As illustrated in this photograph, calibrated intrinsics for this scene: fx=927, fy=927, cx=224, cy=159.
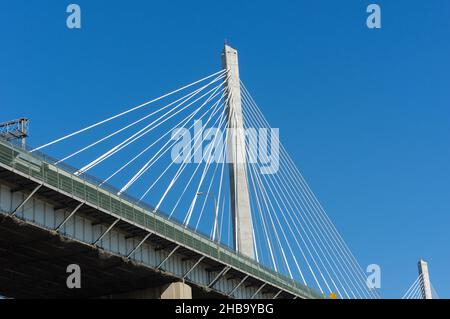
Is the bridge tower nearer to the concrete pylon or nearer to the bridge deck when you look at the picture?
Result: the bridge deck

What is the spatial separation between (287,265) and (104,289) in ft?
55.3

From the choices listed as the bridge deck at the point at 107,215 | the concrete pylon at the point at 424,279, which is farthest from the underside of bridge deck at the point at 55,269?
the concrete pylon at the point at 424,279

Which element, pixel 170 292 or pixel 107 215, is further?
pixel 170 292

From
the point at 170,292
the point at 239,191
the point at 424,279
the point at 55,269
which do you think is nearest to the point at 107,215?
the point at 55,269

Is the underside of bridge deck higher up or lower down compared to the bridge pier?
higher up

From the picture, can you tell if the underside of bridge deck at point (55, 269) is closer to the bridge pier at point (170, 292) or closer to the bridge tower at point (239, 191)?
the bridge pier at point (170, 292)

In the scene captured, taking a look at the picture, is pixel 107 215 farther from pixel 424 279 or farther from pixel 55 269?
pixel 424 279

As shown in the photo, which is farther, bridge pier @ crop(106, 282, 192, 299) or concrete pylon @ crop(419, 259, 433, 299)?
concrete pylon @ crop(419, 259, 433, 299)

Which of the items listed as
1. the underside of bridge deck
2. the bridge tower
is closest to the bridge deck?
the underside of bridge deck

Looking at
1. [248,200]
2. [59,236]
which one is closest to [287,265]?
[248,200]

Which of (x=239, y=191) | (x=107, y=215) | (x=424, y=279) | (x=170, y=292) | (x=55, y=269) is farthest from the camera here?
(x=424, y=279)

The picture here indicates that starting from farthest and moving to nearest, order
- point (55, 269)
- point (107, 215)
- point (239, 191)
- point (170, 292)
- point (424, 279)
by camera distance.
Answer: point (424, 279) < point (239, 191) < point (170, 292) < point (55, 269) < point (107, 215)
